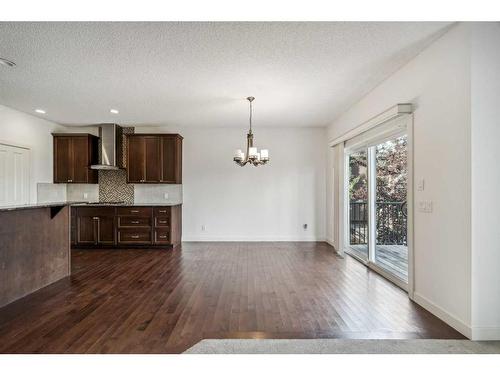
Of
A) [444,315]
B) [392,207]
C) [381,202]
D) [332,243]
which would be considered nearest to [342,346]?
[444,315]

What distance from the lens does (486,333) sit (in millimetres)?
2344

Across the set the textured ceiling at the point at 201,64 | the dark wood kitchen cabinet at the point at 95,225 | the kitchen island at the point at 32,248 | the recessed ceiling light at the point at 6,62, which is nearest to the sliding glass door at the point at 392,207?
the textured ceiling at the point at 201,64

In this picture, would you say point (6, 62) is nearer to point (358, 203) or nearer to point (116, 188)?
point (116, 188)

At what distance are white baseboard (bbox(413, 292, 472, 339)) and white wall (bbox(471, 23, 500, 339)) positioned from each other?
0.08 m

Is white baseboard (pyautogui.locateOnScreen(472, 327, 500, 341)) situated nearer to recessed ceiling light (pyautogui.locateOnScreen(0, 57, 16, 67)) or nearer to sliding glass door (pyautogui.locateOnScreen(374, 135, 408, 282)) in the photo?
sliding glass door (pyautogui.locateOnScreen(374, 135, 408, 282))

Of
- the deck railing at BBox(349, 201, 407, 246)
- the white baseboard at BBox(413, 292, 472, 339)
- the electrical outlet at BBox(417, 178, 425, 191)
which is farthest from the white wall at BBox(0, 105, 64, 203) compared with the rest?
the white baseboard at BBox(413, 292, 472, 339)

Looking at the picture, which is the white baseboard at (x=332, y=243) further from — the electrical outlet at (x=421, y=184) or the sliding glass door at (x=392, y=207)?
the electrical outlet at (x=421, y=184)

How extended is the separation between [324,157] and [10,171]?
6.36 m

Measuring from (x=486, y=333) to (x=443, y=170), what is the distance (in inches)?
53.7

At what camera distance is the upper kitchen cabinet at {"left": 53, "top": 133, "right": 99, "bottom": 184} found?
256 inches

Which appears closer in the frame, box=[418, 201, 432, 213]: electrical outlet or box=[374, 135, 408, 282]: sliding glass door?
box=[418, 201, 432, 213]: electrical outlet

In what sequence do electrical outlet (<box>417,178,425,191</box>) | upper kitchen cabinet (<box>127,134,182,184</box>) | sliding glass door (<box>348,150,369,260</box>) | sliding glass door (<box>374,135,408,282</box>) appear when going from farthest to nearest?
upper kitchen cabinet (<box>127,134,182,184</box>) → sliding glass door (<box>348,150,369,260</box>) → sliding glass door (<box>374,135,408,282</box>) → electrical outlet (<box>417,178,425,191</box>)

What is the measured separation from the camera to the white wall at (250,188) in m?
6.92
